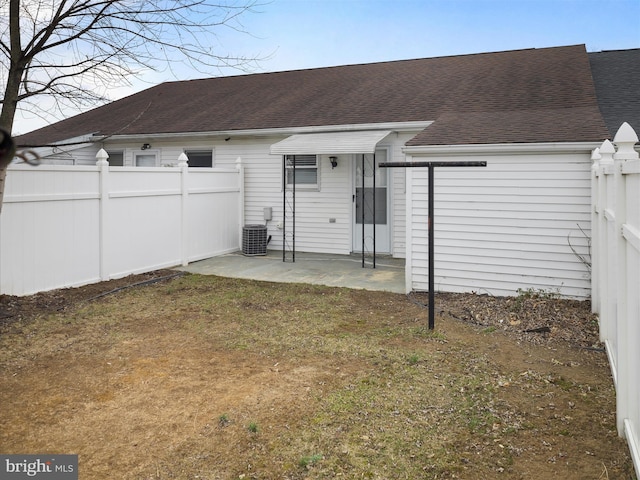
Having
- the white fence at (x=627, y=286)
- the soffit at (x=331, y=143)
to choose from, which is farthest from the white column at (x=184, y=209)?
the white fence at (x=627, y=286)

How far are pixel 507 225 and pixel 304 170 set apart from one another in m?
5.74

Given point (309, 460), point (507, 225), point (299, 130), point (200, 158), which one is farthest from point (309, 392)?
point (200, 158)

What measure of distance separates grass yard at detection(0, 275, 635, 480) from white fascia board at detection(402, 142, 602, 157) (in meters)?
2.05

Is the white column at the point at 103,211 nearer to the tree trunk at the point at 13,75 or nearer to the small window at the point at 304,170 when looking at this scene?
the tree trunk at the point at 13,75

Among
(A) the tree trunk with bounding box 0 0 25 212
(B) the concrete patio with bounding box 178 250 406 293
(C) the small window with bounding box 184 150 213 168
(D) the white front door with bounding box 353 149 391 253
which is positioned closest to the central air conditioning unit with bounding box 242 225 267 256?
(B) the concrete patio with bounding box 178 250 406 293

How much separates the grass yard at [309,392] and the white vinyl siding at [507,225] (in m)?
0.55

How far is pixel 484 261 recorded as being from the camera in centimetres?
765

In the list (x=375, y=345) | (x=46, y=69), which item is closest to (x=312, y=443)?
(x=375, y=345)

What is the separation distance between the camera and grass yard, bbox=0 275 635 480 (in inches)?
125

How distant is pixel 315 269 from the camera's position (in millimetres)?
10125

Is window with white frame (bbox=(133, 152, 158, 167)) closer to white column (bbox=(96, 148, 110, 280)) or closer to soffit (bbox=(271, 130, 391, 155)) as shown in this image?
soffit (bbox=(271, 130, 391, 155))

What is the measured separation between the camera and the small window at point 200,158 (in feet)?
43.5

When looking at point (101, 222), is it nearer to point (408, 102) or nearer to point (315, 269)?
point (315, 269)

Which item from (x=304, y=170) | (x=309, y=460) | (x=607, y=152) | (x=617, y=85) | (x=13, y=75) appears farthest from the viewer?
(x=304, y=170)
